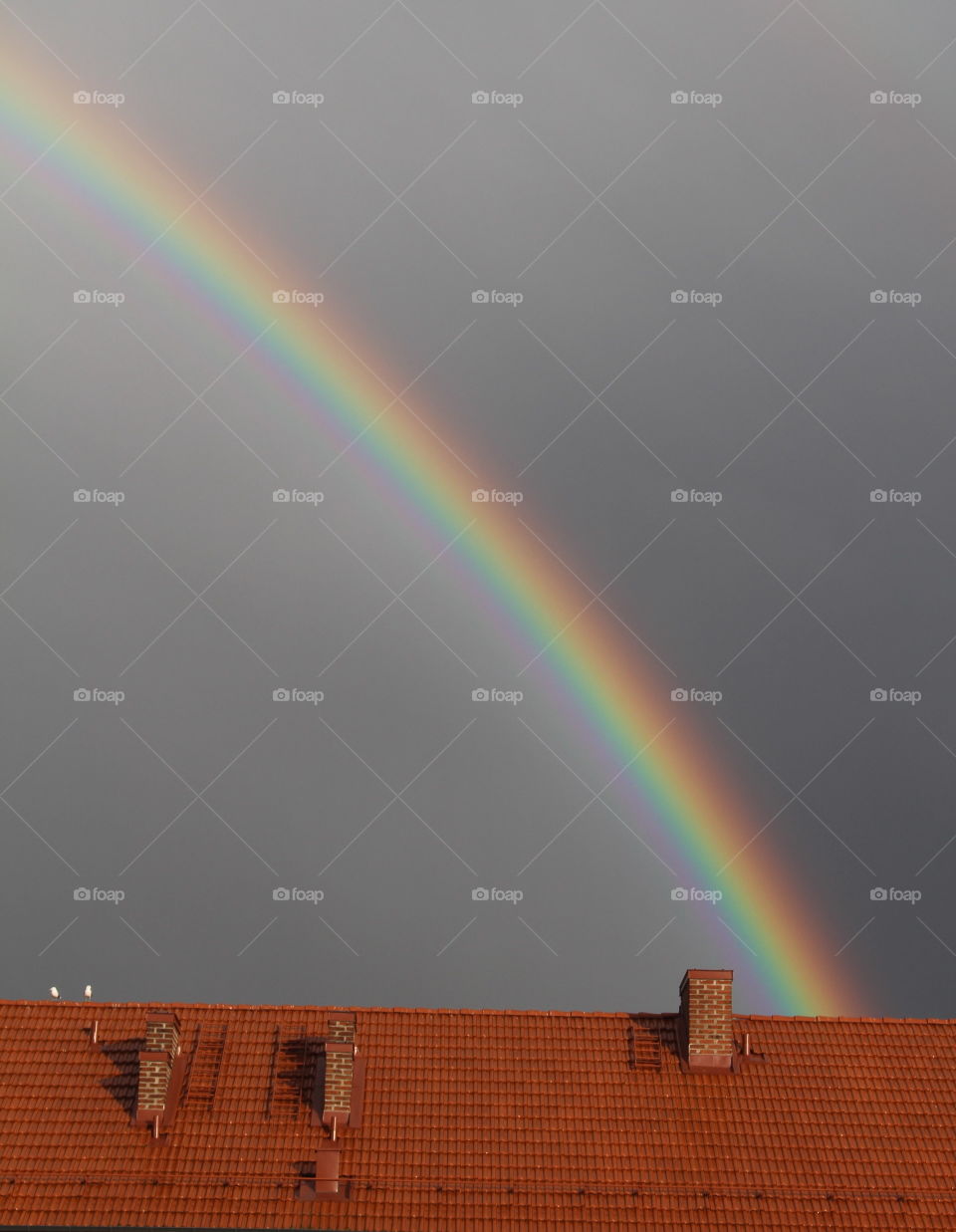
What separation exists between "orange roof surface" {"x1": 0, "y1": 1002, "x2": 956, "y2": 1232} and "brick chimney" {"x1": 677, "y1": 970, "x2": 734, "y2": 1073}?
9.4 inches

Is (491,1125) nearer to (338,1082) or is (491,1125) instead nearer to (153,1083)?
(338,1082)

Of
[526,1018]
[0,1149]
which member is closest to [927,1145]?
[526,1018]

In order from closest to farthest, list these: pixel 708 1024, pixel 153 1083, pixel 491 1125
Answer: pixel 153 1083 < pixel 491 1125 < pixel 708 1024

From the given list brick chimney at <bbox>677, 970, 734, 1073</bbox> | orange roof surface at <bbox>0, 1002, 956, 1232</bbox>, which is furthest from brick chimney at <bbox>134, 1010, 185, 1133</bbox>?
brick chimney at <bbox>677, 970, 734, 1073</bbox>

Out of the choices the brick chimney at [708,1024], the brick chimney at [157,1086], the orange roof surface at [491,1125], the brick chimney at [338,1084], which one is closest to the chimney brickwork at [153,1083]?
the brick chimney at [157,1086]

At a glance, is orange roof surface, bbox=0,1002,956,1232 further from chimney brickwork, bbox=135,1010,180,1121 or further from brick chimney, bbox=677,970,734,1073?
chimney brickwork, bbox=135,1010,180,1121

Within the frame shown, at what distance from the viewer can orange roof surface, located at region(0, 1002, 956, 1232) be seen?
26625 mm

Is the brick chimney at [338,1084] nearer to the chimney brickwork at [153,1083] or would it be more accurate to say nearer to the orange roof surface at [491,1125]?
the orange roof surface at [491,1125]

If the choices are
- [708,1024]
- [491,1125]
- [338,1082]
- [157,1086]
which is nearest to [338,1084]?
[338,1082]

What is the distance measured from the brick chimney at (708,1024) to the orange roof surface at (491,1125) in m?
0.24

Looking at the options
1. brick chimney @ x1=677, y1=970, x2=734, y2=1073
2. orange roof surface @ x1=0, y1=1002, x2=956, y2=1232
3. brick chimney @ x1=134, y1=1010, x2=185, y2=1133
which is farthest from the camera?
brick chimney @ x1=677, y1=970, x2=734, y2=1073

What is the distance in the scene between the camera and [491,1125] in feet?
92.0

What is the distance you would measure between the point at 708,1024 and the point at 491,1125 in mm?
4005

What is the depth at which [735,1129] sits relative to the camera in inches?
1113
